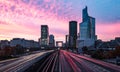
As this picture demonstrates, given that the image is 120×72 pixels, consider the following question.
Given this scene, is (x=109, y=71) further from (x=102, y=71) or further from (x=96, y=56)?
(x=96, y=56)

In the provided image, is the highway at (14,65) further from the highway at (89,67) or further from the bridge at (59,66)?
the highway at (89,67)

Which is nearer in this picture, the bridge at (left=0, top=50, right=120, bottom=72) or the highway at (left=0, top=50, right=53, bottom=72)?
the bridge at (left=0, top=50, right=120, bottom=72)

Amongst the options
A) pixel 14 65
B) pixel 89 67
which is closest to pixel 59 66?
pixel 89 67

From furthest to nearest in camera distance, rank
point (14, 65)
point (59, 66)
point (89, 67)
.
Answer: point (14, 65), point (59, 66), point (89, 67)

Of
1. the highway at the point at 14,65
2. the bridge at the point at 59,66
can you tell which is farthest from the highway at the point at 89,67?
the highway at the point at 14,65

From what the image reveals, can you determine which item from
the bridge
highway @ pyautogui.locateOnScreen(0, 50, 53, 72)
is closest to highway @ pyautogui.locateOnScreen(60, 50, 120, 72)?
the bridge

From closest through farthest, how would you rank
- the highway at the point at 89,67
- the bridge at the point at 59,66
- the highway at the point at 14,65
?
1. the highway at the point at 89,67
2. the bridge at the point at 59,66
3. the highway at the point at 14,65

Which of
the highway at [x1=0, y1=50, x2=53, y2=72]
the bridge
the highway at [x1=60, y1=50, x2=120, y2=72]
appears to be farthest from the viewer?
the highway at [x1=0, y1=50, x2=53, y2=72]

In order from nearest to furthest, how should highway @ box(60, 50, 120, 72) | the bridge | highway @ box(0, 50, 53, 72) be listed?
highway @ box(60, 50, 120, 72)
the bridge
highway @ box(0, 50, 53, 72)

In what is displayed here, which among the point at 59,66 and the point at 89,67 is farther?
the point at 59,66

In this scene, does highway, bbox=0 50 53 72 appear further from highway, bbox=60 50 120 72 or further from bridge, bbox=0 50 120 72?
highway, bbox=60 50 120 72

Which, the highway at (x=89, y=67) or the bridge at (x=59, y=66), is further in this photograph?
the bridge at (x=59, y=66)

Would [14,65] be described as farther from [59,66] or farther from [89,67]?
[89,67]

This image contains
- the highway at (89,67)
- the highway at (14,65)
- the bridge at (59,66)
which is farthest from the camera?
the highway at (14,65)
